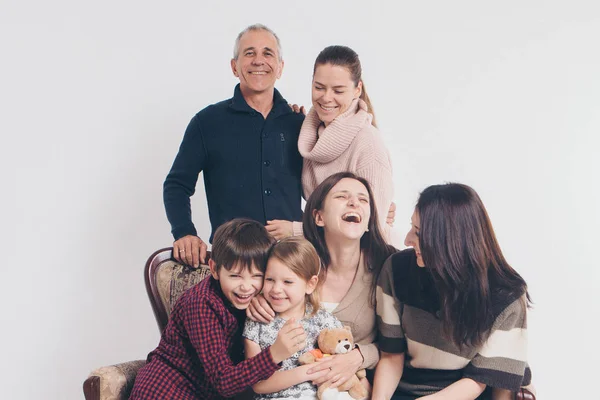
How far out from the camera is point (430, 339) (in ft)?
9.18

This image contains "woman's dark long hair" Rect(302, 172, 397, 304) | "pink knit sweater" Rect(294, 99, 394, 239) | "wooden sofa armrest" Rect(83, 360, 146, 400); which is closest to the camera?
"wooden sofa armrest" Rect(83, 360, 146, 400)

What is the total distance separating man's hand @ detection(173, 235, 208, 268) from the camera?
3.31m

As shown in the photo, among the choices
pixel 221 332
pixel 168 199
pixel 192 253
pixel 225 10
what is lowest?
pixel 221 332

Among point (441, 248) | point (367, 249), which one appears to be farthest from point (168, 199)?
point (441, 248)

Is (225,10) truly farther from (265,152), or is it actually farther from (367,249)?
(367,249)

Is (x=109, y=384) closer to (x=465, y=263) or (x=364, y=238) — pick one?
(x=364, y=238)

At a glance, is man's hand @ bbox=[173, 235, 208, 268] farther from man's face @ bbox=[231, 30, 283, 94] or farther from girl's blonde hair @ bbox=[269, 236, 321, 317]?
man's face @ bbox=[231, 30, 283, 94]

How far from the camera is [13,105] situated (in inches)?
181

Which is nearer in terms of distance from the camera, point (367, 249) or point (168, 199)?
point (367, 249)

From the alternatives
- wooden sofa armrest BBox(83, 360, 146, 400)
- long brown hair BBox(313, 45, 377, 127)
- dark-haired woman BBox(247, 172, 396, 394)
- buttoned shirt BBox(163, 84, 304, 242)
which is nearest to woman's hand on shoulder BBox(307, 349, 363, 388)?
dark-haired woman BBox(247, 172, 396, 394)

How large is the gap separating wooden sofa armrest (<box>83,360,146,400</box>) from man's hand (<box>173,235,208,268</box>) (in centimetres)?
54

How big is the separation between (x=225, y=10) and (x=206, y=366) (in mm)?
2612

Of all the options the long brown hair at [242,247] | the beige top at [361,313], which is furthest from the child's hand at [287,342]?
the beige top at [361,313]

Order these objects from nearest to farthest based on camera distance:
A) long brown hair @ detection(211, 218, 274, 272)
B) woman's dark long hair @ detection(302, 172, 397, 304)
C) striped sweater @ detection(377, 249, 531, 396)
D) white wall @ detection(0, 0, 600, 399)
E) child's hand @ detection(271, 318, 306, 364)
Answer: child's hand @ detection(271, 318, 306, 364) < striped sweater @ detection(377, 249, 531, 396) < long brown hair @ detection(211, 218, 274, 272) < woman's dark long hair @ detection(302, 172, 397, 304) < white wall @ detection(0, 0, 600, 399)
